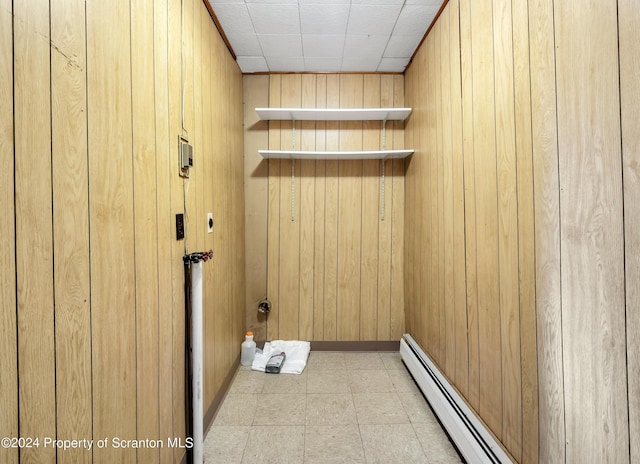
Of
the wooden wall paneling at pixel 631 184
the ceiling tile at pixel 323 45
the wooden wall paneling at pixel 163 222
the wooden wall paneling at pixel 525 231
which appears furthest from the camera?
the ceiling tile at pixel 323 45

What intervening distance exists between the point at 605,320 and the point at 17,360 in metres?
1.47

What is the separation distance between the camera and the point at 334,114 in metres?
2.44

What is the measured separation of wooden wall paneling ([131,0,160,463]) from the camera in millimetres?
1052

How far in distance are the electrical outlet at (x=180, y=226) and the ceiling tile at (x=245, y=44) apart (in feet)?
4.94

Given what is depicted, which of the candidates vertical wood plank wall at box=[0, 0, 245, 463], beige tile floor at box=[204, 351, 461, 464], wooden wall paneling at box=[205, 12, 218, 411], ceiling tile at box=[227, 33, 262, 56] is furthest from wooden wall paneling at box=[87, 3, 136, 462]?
ceiling tile at box=[227, 33, 262, 56]

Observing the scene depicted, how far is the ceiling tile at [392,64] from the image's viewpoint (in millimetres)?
2393

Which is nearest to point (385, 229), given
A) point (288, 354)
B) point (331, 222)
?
point (331, 222)

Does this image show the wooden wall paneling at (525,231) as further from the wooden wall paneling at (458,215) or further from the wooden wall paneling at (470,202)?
the wooden wall paneling at (458,215)

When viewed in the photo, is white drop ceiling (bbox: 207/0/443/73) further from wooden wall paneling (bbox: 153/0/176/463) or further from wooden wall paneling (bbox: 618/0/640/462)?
wooden wall paneling (bbox: 618/0/640/462)

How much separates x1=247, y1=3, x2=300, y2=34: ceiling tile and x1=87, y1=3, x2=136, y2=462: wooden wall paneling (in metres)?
1.05

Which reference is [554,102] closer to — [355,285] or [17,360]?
[17,360]

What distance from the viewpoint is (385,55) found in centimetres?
232

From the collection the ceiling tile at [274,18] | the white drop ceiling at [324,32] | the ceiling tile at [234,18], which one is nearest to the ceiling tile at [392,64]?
the white drop ceiling at [324,32]

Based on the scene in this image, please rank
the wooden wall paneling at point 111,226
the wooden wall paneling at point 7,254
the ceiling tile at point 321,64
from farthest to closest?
1. the ceiling tile at point 321,64
2. the wooden wall paneling at point 111,226
3. the wooden wall paneling at point 7,254
